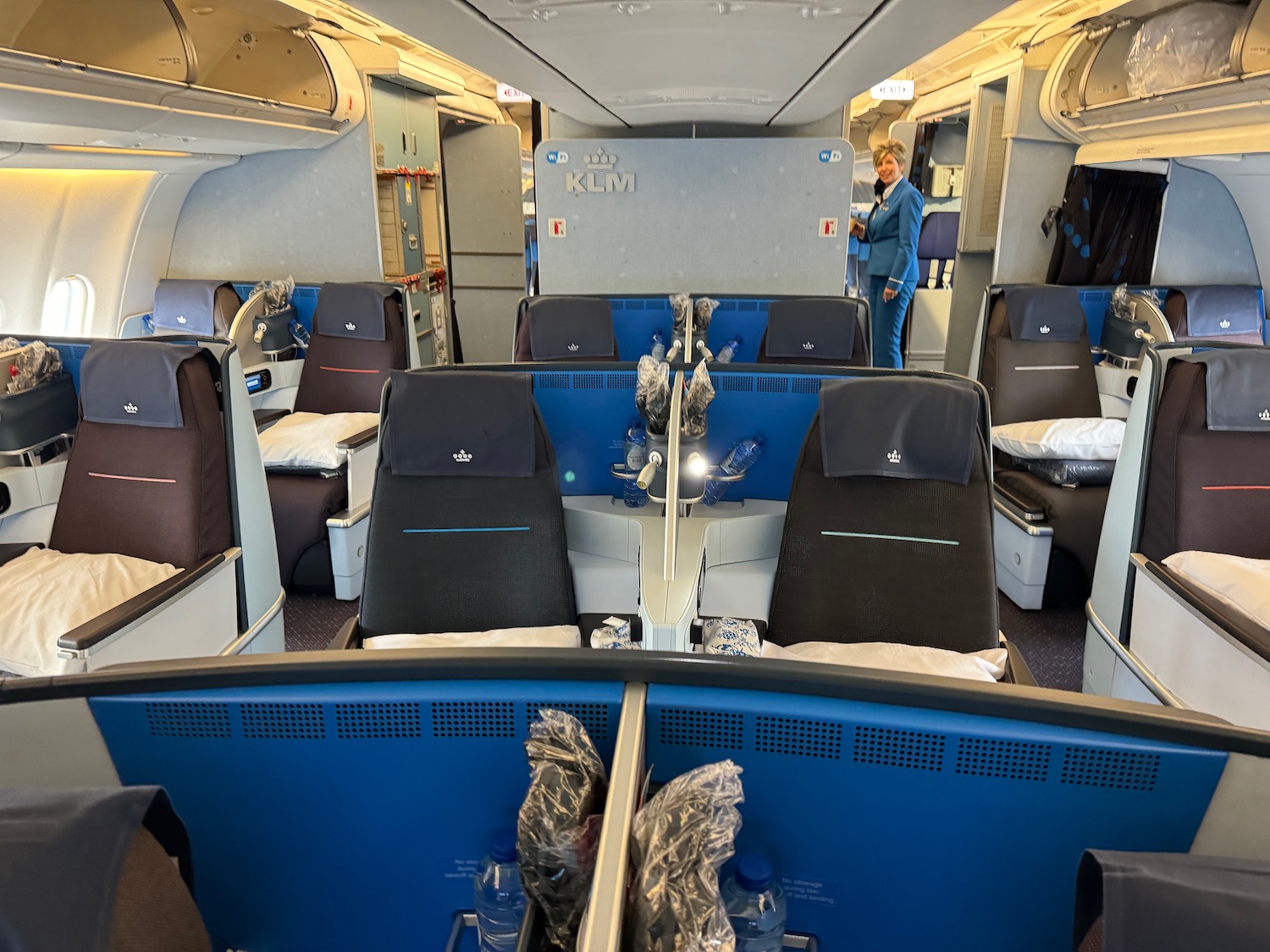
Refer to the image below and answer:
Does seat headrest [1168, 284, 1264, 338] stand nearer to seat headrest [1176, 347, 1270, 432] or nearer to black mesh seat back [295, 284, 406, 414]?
seat headrest [1176, 347, 1270, 432]

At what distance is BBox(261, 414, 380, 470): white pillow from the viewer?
11.5ft

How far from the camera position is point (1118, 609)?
250cm

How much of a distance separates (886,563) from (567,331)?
2.30m

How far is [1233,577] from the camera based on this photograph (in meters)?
2.12

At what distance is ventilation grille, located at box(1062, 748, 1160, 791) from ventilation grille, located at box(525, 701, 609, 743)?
1.62ft

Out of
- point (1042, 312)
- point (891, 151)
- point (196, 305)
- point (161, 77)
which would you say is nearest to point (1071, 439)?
point (1042, 312)

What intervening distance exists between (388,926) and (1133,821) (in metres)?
0.88

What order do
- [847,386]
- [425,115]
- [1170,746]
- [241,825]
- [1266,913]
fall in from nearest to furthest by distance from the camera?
[1266,913]
[1170,746]
[241,825]
[847,386]
[425,115]

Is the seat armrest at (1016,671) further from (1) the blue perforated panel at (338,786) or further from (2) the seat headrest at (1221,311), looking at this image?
(2) the seat headrest at (1221,311)

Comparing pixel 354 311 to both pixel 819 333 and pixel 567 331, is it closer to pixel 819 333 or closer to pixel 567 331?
pixel 567 331

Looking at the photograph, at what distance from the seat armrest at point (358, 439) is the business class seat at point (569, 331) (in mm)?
785

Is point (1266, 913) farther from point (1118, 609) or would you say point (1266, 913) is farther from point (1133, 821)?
point (1118, 609)

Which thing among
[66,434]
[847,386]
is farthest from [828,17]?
[66,434]

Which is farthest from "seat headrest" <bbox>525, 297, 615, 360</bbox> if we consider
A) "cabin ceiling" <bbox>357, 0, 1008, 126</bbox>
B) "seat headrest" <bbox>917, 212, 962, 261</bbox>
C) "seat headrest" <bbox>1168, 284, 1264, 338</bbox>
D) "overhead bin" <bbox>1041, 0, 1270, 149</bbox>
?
"seat headrest" <bbox>917, 212, 962, 261</bbox>
